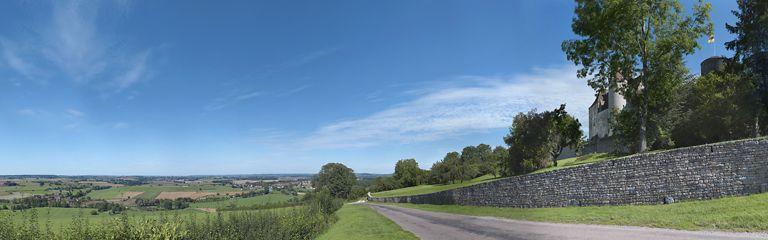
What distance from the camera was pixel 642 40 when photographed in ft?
93.2

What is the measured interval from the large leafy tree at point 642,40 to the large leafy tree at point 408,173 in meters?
90.9

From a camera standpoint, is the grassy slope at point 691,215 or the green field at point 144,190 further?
the green field at point 144,190

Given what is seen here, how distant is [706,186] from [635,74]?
43.4ft

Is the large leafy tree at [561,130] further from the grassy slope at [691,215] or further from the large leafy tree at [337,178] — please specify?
the large leafy tree at [337,178]

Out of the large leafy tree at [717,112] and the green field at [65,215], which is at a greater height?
the large leafy tree at [717,112]

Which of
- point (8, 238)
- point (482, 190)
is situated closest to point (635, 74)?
point (482, 190)

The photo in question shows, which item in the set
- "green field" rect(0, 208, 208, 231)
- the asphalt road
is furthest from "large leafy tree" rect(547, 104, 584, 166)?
"green field" rect(0, 208, 208, 231)

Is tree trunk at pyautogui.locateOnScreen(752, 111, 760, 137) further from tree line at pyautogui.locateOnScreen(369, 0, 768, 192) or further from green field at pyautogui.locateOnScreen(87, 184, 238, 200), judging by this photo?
green field at pyautogui.locateOnScreen(87, 184, 238, 200)

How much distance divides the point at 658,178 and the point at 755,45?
2072 centimetres

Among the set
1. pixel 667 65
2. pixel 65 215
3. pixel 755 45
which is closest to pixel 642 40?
pixel 667 65

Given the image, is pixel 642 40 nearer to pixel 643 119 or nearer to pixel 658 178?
pixel 643 119

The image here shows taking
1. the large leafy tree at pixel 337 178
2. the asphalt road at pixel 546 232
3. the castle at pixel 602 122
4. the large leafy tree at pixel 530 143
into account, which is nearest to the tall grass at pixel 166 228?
the asphalt road at pixel 546 232

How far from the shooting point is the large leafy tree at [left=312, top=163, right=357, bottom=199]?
103500 mm

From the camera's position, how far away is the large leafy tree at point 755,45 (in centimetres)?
3062
